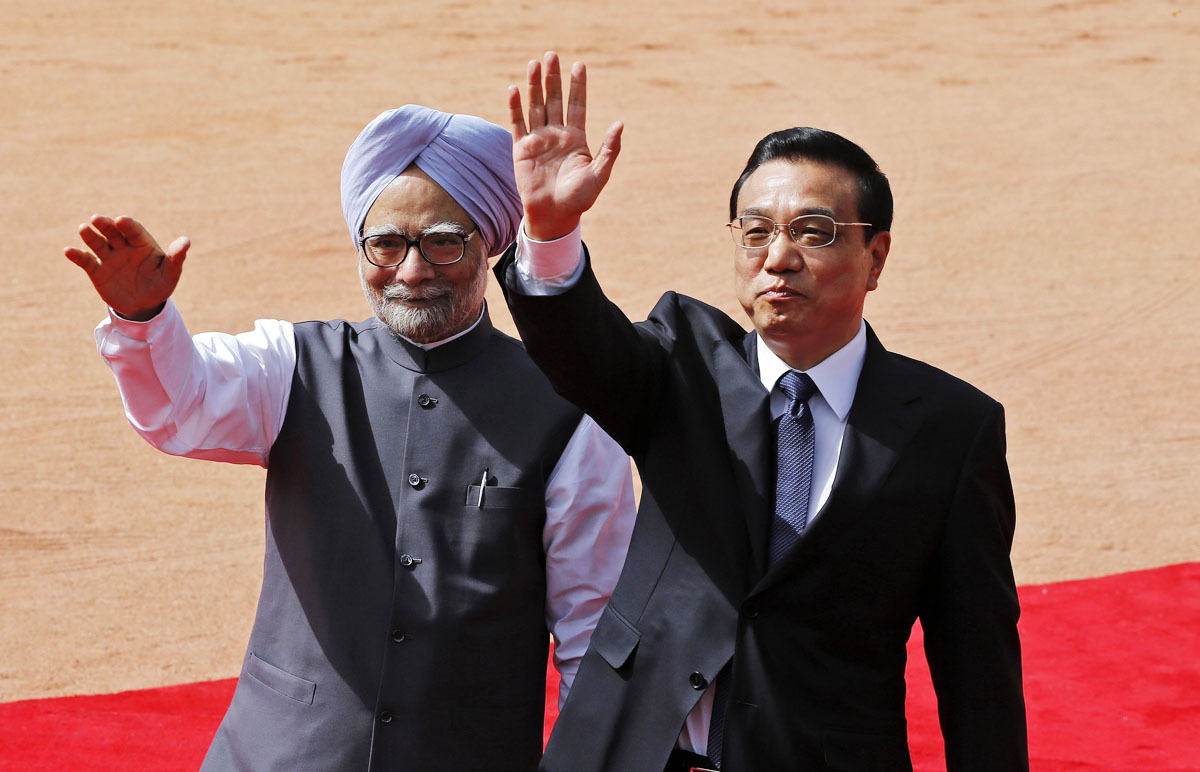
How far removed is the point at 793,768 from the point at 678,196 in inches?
397

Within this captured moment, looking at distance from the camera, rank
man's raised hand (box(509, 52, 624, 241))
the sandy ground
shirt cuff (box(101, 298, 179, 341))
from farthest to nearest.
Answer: the sandy ground, shirt cuff (box(101, 298, 179, 341)), man's raised hand (box(509, 52, 624, 241))

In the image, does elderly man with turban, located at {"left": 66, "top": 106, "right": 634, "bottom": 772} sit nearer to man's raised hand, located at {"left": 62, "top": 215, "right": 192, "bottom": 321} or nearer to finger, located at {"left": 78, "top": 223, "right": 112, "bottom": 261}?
man's raised hand, located at {"left": 62, "top": 215, "right": 192, "bottom": 321}

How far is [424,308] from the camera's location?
9.85ft

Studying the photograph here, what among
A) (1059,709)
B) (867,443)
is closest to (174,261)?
(867,443)

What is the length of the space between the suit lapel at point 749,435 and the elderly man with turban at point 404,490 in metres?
0.56

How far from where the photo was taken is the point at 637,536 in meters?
2.52

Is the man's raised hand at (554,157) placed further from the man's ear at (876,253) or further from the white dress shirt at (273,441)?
the white dress shirt at (273,441)

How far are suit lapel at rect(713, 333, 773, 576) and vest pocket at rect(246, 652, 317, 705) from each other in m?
0.98

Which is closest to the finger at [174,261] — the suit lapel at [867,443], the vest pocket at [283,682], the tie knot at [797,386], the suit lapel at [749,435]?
the vest pocket at [283,682]

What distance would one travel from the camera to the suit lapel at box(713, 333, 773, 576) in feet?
7.84

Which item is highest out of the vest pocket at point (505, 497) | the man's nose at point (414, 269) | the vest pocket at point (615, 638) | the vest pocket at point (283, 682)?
the man's nose at point (414, 269)

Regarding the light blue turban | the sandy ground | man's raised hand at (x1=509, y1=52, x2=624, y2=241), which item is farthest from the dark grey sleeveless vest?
the sandy ground

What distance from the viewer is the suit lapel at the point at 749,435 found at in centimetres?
239

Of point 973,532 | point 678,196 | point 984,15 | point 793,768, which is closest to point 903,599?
point 973,532
